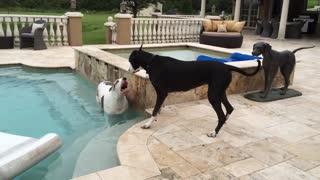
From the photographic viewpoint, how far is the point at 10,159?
263 cm

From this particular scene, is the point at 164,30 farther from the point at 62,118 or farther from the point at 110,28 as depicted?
the point at 62,118

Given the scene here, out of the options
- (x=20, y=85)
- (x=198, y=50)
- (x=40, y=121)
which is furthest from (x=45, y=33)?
(x=40, y=121)

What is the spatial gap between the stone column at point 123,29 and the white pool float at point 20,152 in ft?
23.1

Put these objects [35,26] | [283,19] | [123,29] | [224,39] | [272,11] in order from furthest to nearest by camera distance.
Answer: [272,11] < [283,19] < [224,39] < [123,29] < [35,26]

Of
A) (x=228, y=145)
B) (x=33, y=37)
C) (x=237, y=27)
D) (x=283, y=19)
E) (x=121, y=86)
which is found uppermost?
(x=283, y=19)

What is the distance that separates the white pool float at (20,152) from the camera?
2.56 metres

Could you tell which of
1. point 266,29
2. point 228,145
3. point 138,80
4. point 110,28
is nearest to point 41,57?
point 110,28

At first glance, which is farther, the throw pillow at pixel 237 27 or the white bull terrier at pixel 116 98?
the throw pillow at pixel 237 27

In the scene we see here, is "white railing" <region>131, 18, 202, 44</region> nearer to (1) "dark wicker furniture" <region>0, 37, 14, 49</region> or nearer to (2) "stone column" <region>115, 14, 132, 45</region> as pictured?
(2) "stone column" <region>115, 14, 132, 45</region>

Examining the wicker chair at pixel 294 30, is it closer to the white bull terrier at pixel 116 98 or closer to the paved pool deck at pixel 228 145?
the paved pool deck at pixel 228 145

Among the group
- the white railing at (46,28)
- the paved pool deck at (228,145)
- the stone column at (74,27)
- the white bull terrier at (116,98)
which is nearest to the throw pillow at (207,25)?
the stone column at (74,27)

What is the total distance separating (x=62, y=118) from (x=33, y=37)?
5.10m

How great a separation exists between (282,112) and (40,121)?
3226mm

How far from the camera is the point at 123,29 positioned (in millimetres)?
9922
